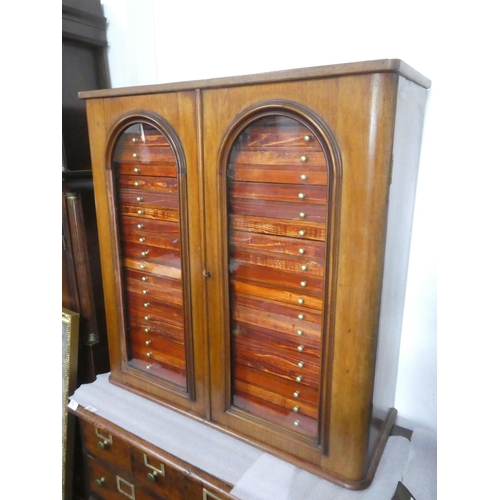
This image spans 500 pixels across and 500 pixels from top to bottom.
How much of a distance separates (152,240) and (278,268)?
1.67 ft

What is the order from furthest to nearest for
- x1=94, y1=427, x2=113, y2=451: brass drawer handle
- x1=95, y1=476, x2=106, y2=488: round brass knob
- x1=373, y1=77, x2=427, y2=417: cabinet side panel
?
x1=95, y1=476, x2=106, y2=488: round brass knob → x1=94, y1=427, x2=113, y2=451: brass drawer handle → x1=373, y1=77, x2=427, y2=417: cabinet side panel

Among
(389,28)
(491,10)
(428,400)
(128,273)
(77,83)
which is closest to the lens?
(491,10)

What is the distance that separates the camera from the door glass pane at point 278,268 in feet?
3.34

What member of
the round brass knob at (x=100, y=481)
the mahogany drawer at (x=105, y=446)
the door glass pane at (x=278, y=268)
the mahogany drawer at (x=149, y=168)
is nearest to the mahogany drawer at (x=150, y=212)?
the mahogany drawer at (x=149, y=168)

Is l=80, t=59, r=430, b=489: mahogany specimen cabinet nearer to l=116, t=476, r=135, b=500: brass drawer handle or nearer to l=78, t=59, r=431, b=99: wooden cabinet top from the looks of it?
l=78, t=59, r=431, b=99: wooden cabinet top

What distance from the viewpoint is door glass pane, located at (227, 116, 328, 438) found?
1017mm

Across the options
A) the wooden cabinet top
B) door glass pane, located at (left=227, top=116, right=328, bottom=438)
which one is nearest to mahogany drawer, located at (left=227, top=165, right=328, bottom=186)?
door glass pane, located at (left=227, top=116, right=328, bottom=438)

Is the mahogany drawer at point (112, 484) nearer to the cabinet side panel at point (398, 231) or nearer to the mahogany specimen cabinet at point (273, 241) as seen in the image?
the mahogany specimen cabinet at point (273, 241)

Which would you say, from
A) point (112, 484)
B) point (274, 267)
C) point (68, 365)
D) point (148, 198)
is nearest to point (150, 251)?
point (148, 198)
